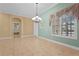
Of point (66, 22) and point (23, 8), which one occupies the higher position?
point (23, 8)

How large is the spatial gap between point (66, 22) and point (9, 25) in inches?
37.2

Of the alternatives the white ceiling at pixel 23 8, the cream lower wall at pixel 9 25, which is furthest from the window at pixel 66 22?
the cream lower wall at pixel 9 25

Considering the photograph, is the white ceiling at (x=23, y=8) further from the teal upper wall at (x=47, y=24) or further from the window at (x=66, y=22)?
the window at (x=66, y=22)

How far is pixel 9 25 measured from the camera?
2404 mm

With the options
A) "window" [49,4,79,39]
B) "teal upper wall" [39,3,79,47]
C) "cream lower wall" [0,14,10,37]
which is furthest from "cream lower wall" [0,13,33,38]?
"window" [49,4,79,39]

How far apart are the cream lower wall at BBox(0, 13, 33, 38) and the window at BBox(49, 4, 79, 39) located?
1.21 ft

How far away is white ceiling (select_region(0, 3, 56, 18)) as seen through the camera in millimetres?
2414

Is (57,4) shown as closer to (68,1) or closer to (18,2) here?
(68,1)

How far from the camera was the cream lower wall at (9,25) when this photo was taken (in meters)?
2.38

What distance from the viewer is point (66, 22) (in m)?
2.40

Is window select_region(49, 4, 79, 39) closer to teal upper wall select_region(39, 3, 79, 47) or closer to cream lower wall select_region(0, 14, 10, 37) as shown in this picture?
teal upper wall select_region(39, 3, 79, 47)

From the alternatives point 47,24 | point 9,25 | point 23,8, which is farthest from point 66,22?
point 9,25

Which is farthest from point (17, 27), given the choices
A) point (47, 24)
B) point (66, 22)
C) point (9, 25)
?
point (66, 22)

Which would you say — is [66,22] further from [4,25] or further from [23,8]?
[4,25]
